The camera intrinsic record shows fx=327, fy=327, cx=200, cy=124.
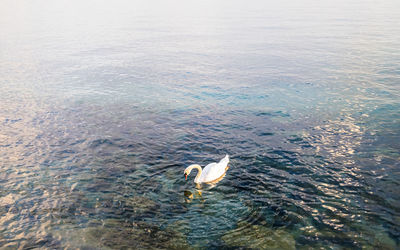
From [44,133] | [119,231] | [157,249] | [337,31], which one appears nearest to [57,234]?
[119,231]

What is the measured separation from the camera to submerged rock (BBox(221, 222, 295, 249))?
11.5m

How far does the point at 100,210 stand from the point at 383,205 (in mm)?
11477

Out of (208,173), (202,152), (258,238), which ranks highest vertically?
(208,173)

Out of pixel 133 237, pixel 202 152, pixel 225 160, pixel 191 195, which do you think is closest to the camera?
pixel 133 237

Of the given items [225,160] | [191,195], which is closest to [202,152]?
[225,160]

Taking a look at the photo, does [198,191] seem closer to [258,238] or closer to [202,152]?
[202,152]

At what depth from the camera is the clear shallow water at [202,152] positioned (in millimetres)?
12281

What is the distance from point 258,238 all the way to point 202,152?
7299 mm

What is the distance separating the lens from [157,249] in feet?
37.3

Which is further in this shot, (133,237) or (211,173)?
(211,173)

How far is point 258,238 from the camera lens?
38.6ft

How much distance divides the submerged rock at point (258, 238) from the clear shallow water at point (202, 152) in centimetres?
5

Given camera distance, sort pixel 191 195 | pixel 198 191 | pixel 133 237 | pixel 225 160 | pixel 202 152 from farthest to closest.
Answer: pixel 202 152
pixel 225 160
pixel 198 191
pixel 191 195
pixel 133 237

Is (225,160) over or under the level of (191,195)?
over
